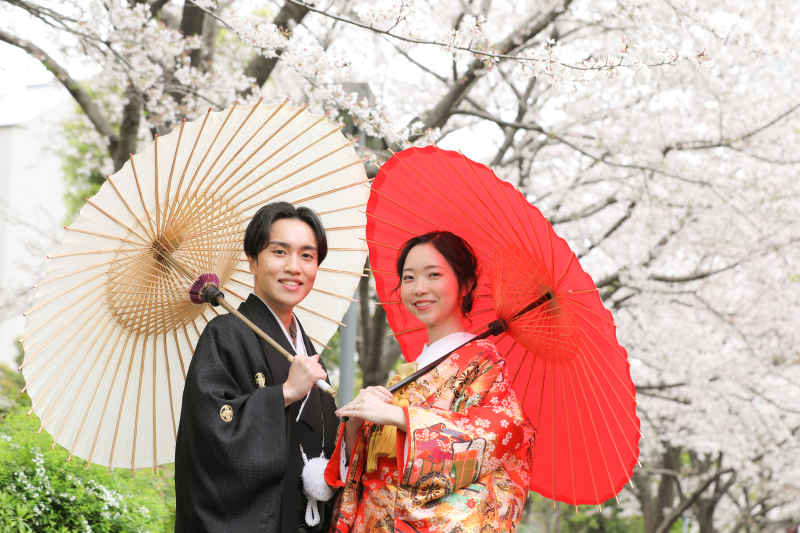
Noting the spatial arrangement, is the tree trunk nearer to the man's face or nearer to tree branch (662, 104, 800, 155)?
the man's face

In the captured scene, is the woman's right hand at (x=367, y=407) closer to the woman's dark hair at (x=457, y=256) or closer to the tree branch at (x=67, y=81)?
the woman's dark hair at (x=457, y=256)

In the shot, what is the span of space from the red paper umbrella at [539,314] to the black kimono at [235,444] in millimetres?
900

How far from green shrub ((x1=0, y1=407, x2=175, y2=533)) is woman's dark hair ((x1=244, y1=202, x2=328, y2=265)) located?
1.63m

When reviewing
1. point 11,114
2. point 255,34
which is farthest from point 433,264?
point 11,114

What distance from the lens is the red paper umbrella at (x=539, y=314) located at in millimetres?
2342

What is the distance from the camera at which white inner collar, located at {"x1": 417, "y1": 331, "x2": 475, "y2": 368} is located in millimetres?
2518

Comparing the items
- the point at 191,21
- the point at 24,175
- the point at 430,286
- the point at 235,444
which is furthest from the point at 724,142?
the point at 24,175

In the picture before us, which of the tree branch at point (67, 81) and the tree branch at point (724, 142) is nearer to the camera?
the tree branch at point (67, 81)

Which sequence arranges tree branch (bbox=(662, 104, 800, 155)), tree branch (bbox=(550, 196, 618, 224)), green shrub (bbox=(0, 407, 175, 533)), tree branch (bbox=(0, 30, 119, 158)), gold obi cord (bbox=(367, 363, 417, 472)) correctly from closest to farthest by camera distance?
gold obi cord (bbox=(367, 363, 417, 472)), green shrub (bbox=(0, 407, 175, 533)), tree branch (bbox=(0, 30, 119, 158)), tree branch (bbox=(662, 104, 800, 155)), tree branch (bbox=(550, 196, 618, 224))

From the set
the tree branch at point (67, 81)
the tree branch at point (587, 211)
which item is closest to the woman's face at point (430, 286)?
the tree branch at point (67, 81)

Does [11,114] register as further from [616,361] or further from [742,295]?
[616,361]

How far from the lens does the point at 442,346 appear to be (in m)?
2.54

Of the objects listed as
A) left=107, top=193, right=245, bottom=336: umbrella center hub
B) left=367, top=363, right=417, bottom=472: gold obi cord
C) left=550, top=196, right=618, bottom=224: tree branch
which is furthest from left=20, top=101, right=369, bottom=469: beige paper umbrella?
left=550, top=196, right=618, bottom=224: tree branch

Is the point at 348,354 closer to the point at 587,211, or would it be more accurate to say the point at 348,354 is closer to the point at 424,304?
the point at 424,304
